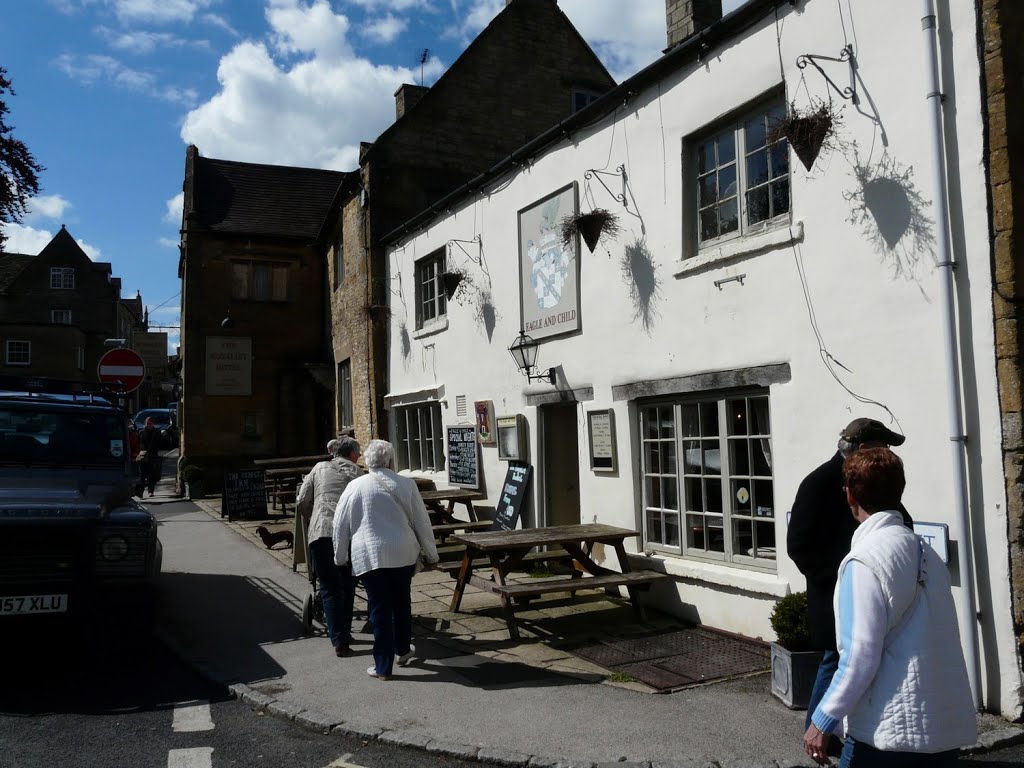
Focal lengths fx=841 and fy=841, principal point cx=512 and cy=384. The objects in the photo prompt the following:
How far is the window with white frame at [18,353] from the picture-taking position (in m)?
43.9

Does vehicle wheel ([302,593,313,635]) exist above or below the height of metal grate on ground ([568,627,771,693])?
above

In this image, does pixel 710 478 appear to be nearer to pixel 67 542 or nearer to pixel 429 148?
pixel 67 542

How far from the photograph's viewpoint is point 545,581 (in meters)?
7.36

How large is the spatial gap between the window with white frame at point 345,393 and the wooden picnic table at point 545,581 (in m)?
10.3

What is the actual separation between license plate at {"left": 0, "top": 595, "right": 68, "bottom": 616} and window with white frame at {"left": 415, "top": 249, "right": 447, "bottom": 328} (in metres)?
7.97

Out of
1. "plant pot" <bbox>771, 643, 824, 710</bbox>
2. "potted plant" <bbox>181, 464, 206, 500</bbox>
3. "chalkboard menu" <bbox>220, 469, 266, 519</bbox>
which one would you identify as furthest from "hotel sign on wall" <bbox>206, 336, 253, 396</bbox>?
"plant pot" <bbox>771, 643, 824, 710</bbox>

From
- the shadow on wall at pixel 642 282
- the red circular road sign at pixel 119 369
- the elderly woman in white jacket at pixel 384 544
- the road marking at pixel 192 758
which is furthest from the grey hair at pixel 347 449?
the red circular road sign at pixel 119 369

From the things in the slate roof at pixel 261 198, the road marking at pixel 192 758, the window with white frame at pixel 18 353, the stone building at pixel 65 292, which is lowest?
the road marking at pixel 192 758

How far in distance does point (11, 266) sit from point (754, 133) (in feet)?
190

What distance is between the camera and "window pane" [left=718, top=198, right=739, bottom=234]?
726cm

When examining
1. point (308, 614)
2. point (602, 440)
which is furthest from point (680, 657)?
point (308, 614)

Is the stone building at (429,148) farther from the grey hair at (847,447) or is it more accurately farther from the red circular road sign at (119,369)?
the grey hair at (847,447)

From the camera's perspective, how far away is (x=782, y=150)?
22.4 feet

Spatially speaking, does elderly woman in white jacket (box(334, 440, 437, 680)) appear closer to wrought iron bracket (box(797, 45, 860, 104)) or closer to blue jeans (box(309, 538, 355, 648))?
blue jeans (box(309, 538, 355, 648))
